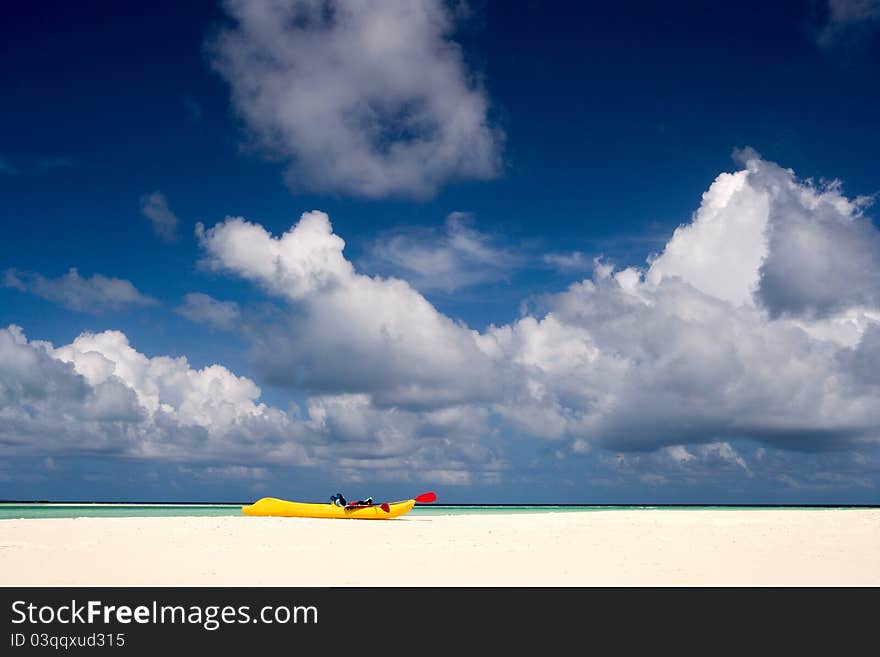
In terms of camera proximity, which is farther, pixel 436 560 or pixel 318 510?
pixel 318 510

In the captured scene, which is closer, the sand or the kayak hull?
the sand

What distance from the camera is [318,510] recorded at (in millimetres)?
41094

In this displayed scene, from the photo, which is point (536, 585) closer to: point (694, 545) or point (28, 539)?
point (694, 545)

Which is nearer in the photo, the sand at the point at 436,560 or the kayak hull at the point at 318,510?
the sand at the point at 436,560

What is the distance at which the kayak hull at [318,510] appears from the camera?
40688 millimetres

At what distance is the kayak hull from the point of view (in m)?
40.7
